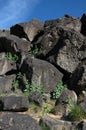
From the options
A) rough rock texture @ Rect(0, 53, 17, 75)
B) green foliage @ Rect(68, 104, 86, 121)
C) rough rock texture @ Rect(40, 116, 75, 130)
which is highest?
rough rock texture @ Rect(0, 53, 17, 75)

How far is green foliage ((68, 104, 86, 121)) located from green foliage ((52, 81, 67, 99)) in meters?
3.69

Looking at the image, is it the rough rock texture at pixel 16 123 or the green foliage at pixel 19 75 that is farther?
the green foliage at pixel 19 75

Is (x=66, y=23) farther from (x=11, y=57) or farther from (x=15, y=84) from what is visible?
(x=15, y=84)

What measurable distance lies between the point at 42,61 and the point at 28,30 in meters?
5.74

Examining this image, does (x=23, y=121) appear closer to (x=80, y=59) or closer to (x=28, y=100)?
(x=28, y=100)

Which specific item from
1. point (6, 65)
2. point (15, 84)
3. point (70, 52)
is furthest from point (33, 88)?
point (70, 52)

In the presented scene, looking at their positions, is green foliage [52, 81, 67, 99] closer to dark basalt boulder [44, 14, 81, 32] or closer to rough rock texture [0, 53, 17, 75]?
rough rock texture [0, 53, 17, 75]

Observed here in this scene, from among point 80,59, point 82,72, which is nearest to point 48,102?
point 82,72

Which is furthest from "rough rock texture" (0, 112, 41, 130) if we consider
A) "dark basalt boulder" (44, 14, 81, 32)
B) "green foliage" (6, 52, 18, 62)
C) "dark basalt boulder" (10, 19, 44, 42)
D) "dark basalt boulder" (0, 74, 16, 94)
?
"dark basalt boulder" (10, 19, 44, 42)

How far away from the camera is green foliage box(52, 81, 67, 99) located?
22316 millimetres

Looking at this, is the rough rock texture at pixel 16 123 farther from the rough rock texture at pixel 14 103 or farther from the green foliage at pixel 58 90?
the green foliage at pixel 58 90

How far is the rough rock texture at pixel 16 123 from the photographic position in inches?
606

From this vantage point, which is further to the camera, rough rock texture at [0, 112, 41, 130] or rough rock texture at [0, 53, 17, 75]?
rough rock texture at [0, 53, 17, 75]

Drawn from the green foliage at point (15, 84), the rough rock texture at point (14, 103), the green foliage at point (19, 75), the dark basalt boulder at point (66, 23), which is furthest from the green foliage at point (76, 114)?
the dark basalt boulder at point (66, 23)
